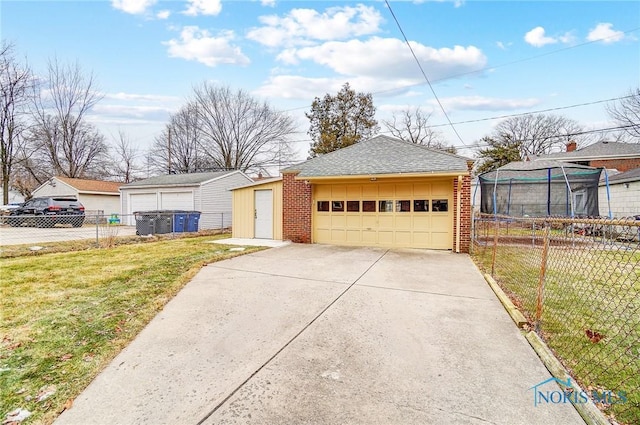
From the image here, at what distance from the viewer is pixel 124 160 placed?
34.4 meters

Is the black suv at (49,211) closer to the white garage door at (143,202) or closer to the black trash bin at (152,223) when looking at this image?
the white garage door at (143,202)

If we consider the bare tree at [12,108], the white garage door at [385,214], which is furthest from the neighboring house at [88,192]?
the white garage door at [385,214]

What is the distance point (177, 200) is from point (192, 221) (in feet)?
13.3

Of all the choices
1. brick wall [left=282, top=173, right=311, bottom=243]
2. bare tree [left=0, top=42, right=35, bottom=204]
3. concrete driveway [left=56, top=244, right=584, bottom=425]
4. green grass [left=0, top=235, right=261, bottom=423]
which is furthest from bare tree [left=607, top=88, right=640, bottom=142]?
bare tree [left=0, top=42, right=35, bottom=204]

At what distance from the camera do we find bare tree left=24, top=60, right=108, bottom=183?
27.4 metres

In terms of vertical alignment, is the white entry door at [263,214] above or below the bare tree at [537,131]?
below

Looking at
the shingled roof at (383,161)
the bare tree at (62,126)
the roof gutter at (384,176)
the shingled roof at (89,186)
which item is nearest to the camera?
the roof gutter at (384,176)

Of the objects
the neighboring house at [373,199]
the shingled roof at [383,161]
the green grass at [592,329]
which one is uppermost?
the shingled roof at [383,161]

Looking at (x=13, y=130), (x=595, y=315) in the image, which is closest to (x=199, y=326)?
(x=595, y=315)

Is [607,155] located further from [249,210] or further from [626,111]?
[249,210]

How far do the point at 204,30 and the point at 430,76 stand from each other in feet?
28.4

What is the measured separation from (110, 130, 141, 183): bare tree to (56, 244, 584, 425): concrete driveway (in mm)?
35457

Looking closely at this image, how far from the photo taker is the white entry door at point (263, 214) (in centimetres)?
1176

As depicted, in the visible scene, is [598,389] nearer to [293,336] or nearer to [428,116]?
[293,336]
